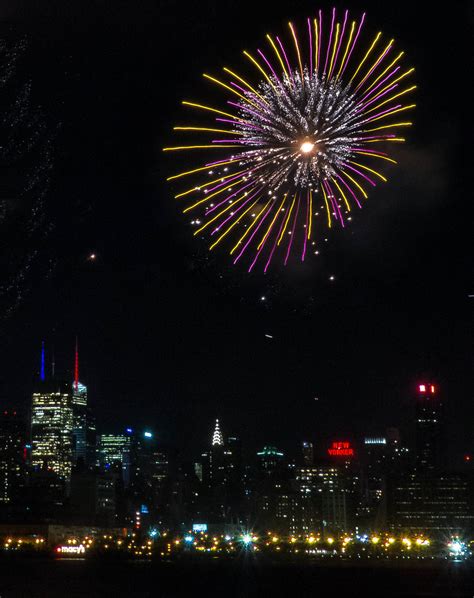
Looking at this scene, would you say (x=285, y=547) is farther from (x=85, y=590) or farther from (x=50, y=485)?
(x=85, y=590)

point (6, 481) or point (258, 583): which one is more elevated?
point (6, 481)

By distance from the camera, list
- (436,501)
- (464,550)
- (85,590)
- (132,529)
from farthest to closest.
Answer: (436,501) → (132,529) → (464,550) → (85,590)

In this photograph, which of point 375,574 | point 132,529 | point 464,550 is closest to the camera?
point 375,574

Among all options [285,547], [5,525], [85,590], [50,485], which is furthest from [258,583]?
[50,485]

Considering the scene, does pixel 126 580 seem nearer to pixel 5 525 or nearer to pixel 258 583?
pixel 258 583

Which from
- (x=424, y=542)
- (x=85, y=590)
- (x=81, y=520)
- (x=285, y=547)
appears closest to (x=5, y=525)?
(x=81, y=520)

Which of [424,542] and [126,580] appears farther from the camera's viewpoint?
[424,542]
